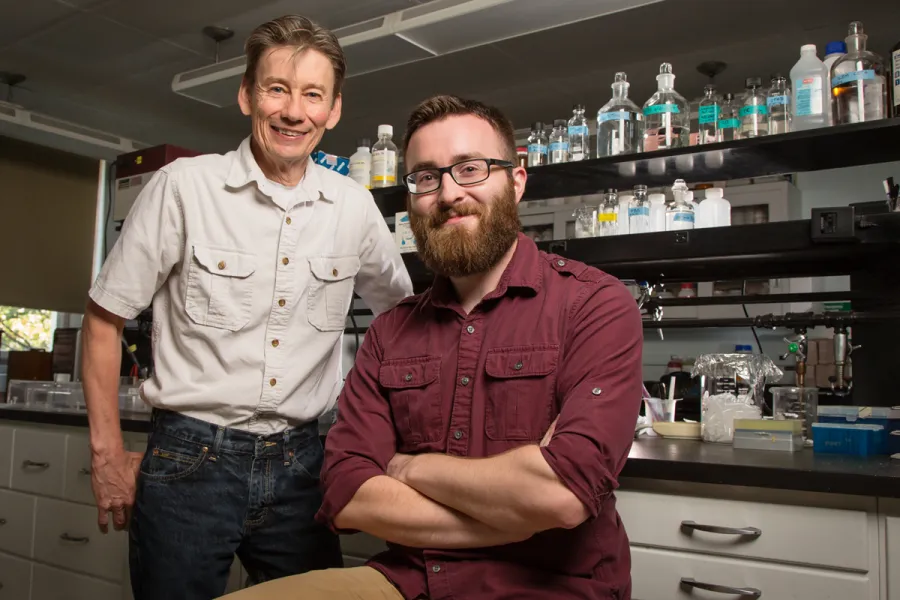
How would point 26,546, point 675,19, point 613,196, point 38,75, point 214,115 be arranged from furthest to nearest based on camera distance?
point 214,115 → point 38,75 → point 675,19 → point 26,546 → point 613,196

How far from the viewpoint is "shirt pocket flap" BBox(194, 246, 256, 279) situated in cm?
156

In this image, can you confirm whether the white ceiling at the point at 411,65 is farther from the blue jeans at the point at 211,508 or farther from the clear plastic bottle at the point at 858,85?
the blue jeans at the point at 211,508

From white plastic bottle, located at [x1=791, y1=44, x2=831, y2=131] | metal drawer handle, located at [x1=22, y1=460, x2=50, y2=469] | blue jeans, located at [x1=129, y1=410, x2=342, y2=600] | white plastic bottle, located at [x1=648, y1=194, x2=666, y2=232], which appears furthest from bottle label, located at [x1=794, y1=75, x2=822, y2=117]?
metal drawer handle, located at [x1=22, y1=460, x2=50, y2=469]

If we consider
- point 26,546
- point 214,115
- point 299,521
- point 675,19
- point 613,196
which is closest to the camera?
point 299,521

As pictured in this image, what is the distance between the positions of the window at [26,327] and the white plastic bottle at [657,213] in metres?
4.85

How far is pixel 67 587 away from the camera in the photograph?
258 cm

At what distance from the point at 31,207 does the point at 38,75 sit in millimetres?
1096

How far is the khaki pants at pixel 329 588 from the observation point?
1.20 meters

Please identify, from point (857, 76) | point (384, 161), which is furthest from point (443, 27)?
point (857, 76)

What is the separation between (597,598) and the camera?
1226 mm

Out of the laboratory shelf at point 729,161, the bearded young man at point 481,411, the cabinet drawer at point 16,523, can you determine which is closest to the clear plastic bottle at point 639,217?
the laboratory shelf at point 729,161

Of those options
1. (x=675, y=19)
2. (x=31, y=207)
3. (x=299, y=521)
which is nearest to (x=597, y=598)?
(x=299, y=521)

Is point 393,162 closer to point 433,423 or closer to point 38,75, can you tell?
point 433,423

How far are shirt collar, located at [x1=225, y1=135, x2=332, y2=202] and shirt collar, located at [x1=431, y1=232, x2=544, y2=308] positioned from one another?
1.17ft
